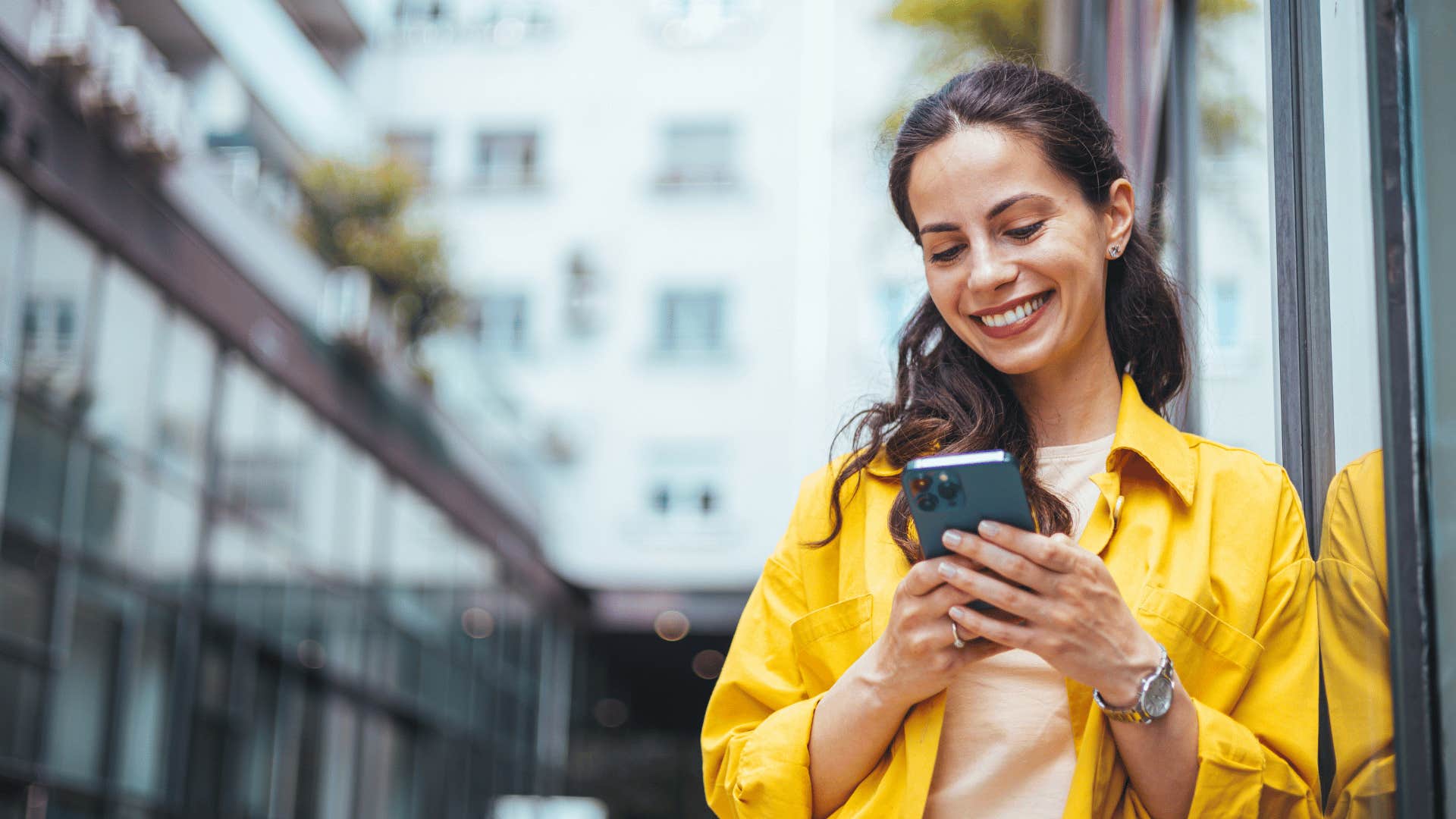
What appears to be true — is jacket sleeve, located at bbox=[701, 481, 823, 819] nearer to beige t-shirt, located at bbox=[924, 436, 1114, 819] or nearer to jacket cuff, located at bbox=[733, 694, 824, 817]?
jacket cuff, located at bbox=[733, 694, 824, 817]

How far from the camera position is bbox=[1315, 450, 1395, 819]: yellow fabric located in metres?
1.64

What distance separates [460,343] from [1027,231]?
55.4 feet

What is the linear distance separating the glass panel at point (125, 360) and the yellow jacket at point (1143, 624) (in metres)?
9.98

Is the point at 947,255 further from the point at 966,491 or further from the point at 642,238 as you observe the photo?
the point at 642,238

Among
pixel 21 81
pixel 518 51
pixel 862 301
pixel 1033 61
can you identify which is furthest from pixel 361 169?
pixel 1033 61

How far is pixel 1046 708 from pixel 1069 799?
14cm

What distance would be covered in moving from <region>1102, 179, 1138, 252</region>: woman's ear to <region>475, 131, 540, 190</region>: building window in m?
22.0

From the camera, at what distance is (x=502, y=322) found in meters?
23.3

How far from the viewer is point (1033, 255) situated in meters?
1.83

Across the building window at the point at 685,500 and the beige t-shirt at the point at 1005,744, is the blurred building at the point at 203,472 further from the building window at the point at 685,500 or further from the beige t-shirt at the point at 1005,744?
the beige t-shirt at the point at 1005,744

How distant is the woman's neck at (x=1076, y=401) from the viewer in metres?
2.00

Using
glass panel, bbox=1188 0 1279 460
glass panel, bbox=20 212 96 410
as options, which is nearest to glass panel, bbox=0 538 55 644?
glass panel, bbox=20 212 96 410

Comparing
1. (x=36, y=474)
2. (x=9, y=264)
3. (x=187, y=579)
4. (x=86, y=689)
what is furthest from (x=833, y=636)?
(x=187, y=579)

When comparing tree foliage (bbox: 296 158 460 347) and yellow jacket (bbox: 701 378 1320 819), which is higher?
tree foliage (bbox: 296 158 460 347)
